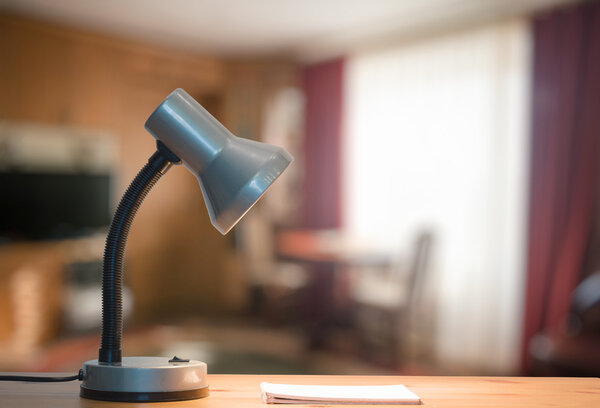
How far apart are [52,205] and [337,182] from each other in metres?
2.61

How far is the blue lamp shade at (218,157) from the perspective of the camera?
0.79m

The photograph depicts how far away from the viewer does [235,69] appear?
6699 mm

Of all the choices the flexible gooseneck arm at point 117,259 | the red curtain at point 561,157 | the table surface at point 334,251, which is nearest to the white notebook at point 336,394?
the flexible gooseneck arm at point 117,259

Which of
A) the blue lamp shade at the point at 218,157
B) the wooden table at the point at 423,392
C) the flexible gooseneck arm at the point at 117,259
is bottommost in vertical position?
the wooden table at the point at 423,392

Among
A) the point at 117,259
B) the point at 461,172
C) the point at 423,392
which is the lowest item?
the point at 423,392

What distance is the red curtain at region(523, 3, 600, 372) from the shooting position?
402cm

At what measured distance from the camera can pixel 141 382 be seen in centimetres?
85

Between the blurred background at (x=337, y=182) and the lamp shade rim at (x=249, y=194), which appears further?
the blurred background at (x=337, y=182)

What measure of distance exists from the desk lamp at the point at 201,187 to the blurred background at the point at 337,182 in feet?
8.81

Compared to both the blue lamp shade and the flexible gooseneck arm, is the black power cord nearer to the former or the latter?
the flexible gooseneck arm

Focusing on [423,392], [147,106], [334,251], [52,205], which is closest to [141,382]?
[423,392]

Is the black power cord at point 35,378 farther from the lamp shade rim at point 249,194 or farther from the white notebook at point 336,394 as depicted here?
the lamp shade rim at point 249,194

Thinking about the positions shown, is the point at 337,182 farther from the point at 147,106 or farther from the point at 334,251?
the point at 147,106

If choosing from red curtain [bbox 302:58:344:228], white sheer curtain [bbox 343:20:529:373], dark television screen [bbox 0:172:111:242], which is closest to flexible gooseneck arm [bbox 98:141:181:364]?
white sheer curtain [bbox 343:20:529:373]
